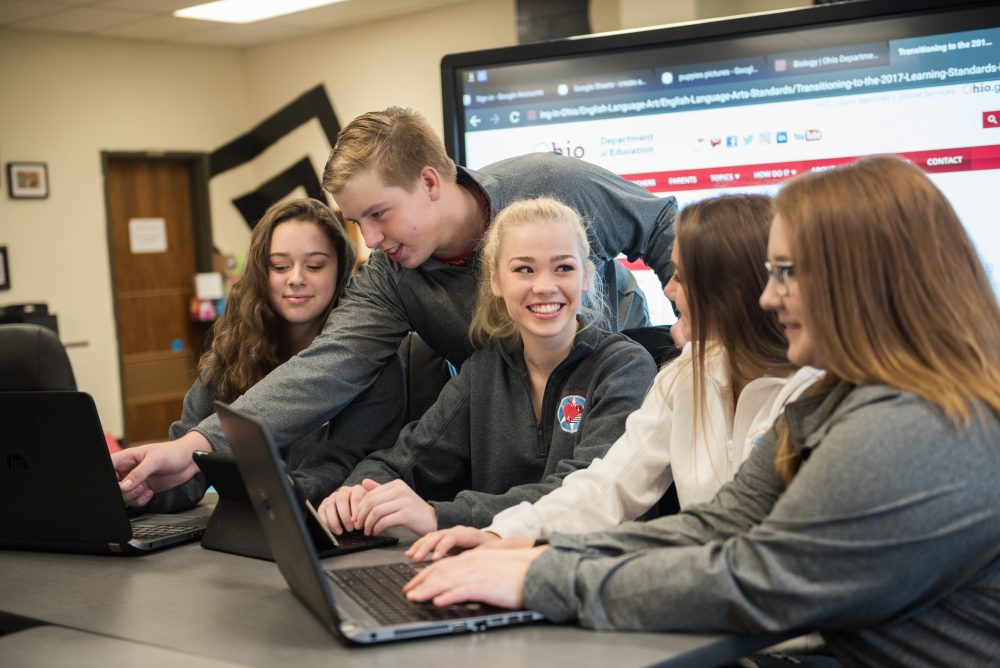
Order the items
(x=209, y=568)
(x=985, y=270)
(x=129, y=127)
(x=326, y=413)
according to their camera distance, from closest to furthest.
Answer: (x=985, y=270) → (x=209, y=568) → (x=326, y=413) → (x=129, y=127)

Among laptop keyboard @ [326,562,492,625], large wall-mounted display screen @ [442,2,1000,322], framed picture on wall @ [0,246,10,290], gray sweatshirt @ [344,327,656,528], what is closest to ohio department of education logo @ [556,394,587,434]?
gray sweatshirt @ [344,327,656,528]

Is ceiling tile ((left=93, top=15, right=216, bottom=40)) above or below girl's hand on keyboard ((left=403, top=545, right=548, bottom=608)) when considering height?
above

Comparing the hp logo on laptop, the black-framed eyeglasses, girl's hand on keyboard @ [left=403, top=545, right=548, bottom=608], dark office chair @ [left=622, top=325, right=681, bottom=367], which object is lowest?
girl's hand on keyboard @ [left=403, top=545, right=548, bottom=608]

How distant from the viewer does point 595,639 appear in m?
1.21

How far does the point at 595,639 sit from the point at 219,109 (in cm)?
759

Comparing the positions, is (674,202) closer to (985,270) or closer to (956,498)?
(985,270)

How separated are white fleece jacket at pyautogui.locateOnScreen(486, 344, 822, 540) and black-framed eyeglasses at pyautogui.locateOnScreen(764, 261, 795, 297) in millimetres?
306

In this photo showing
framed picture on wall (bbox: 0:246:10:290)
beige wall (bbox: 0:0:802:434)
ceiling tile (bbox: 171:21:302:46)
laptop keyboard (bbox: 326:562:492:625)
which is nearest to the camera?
laptop keyboard (bbox: 326:562:492:625)

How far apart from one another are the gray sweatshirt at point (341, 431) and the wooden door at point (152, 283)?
5635 millimetres

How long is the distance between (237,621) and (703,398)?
729mm

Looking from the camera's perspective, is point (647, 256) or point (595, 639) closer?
point (595, 639)

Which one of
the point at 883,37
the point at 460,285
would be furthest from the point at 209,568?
the point at 883,37

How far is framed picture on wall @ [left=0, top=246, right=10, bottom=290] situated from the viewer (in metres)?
6.88

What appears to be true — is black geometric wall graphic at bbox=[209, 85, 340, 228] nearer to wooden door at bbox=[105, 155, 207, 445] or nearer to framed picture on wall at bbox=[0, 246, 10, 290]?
wooden door at bbox=[105, 155, 207, 445]
